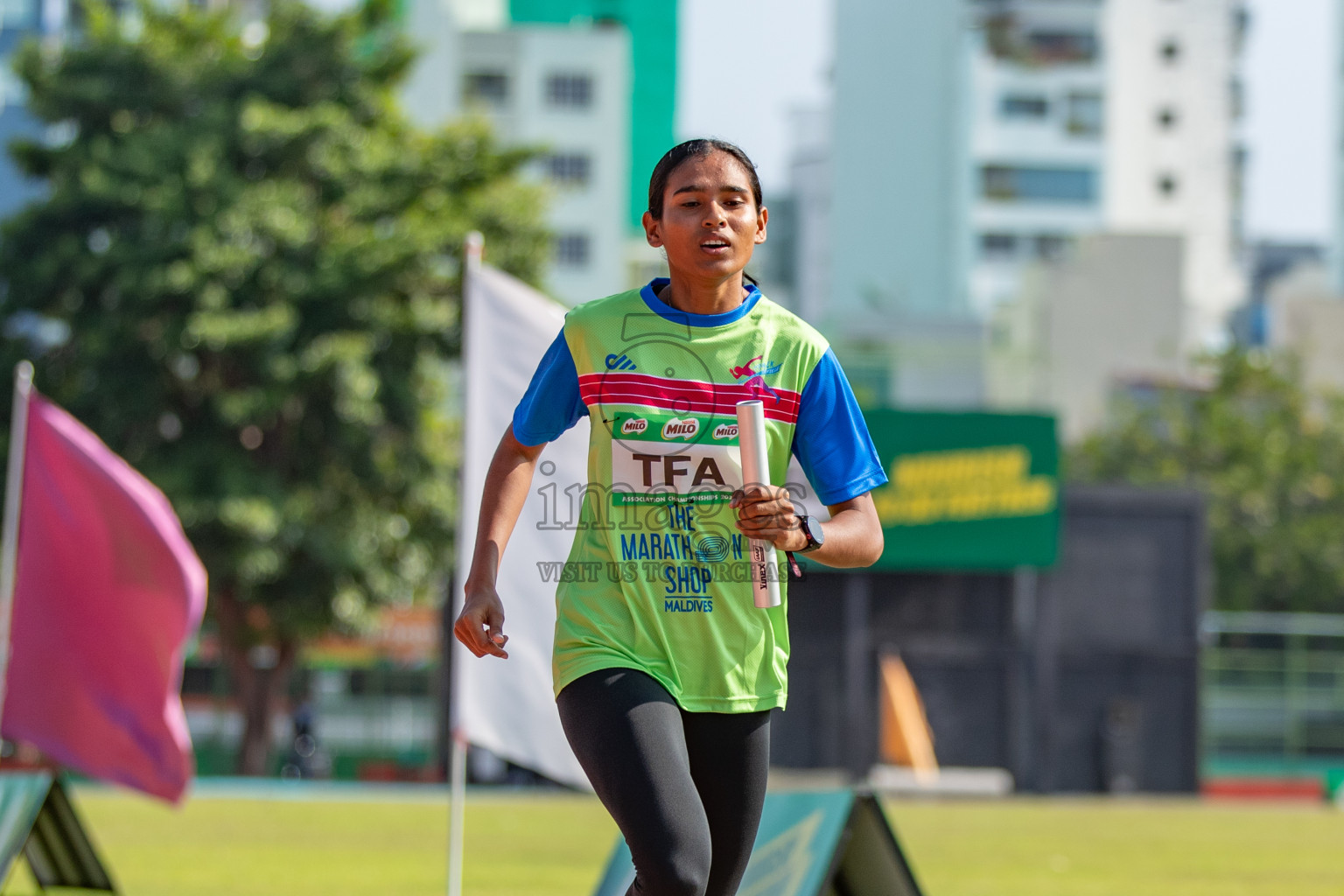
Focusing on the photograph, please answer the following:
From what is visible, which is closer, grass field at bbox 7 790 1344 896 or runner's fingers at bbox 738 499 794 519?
runner's fingers at bbox 738 499 794 519

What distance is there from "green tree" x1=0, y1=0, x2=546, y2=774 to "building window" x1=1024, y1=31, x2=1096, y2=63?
59031 millimetres

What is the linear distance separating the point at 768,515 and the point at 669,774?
573 mm

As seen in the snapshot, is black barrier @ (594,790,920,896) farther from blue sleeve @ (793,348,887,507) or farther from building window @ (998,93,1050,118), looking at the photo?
building window @ (998,93,1050,118)

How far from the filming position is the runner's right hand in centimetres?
420

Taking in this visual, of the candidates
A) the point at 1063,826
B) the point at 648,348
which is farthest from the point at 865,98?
the point at 648,348

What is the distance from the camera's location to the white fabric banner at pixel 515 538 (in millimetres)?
7141

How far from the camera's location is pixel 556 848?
1527 cm

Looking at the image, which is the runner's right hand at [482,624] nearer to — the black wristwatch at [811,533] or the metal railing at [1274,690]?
the black wristwatch at [811,533]

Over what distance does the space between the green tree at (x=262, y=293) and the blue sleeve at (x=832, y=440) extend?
23.2m

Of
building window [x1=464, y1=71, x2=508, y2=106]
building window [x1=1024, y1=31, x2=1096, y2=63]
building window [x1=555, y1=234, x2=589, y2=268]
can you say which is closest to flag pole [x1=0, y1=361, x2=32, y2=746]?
building window [x1=555, y1=234, x2=589, y2=268]

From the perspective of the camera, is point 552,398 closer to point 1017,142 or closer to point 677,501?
point 677,501

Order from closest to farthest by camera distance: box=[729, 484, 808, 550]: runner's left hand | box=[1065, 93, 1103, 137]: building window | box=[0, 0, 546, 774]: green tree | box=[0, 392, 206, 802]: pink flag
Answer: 1. box=[729, 484, 808, 550]: runner's left hand
2. box=[0, 392, 206, 802]: pink flag
3. box=[0, 0, 546, 774]: green tree
4. box=[1065, 93, 1103, 137]: building window

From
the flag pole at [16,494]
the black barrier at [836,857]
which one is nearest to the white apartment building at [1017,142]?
the flag pole at [16,494]

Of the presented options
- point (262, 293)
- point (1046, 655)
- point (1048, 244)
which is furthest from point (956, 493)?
point (1048, 244)
